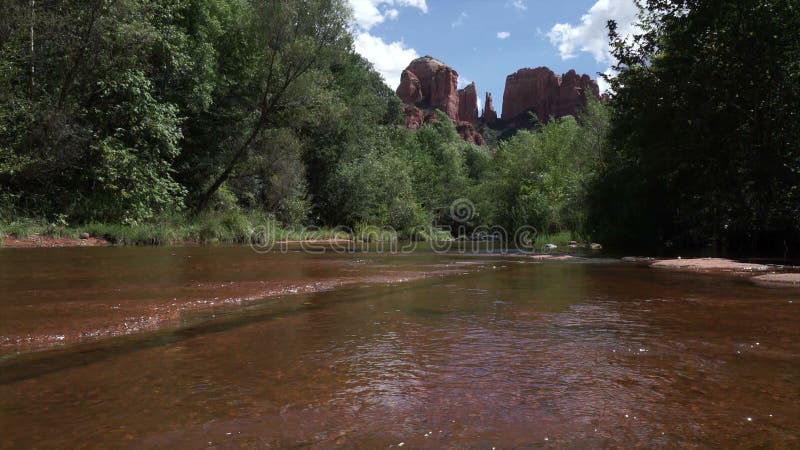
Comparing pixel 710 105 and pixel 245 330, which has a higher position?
pixel 710 105

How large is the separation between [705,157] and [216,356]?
49.9ft

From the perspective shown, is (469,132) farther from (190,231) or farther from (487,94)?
(190,231)

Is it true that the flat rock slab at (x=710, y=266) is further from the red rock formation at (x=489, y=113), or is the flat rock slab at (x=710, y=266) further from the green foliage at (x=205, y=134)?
the red rock formation at (x=489, y=113)

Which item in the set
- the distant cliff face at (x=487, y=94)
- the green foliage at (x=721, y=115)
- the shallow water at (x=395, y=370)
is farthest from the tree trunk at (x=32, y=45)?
the distant cliff face at (x=487, y=94)

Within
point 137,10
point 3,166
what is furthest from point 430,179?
point 3,166

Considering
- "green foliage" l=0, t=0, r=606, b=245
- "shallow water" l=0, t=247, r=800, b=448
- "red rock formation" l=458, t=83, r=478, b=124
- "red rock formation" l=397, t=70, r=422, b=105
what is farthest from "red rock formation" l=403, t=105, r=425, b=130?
"shallow water" l=0, t=247, r=800, b=448

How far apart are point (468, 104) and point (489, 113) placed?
6.23m

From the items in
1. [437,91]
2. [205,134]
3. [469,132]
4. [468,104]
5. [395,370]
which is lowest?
[395,370]

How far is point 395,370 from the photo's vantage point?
2486mm

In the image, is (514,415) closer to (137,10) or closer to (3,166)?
(3,166)

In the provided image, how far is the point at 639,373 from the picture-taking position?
95.0 inches

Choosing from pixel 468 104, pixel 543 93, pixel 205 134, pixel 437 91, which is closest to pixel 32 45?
pixel 205 134

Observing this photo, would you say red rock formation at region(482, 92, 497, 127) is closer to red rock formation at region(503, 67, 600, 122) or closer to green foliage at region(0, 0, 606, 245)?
red rock formation at region(503, 67, 600, 122)

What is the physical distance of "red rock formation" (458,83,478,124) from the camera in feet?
445
